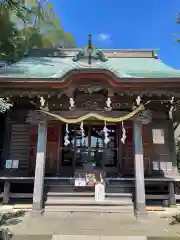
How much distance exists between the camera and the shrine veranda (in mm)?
5957

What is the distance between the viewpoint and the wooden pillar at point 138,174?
19.0 ft

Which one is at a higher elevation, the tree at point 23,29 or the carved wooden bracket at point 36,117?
the tree at point 23,29

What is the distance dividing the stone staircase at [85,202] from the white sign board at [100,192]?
10cm

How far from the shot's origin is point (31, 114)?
20.6 ft

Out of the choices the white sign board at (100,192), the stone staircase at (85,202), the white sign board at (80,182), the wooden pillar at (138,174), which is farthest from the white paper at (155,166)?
the white sign board at (80,182)

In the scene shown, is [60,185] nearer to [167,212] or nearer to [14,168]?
[14,168]

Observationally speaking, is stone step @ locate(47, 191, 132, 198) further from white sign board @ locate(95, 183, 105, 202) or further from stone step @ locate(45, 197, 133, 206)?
white sign board @ locate(95, 183, 105, 202)

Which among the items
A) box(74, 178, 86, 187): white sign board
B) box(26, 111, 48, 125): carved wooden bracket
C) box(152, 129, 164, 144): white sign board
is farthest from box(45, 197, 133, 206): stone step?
box(152, 129, 164, 144): white sign board

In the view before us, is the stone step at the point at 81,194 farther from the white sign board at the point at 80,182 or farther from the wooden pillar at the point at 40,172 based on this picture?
the wooden pillar at the point at 40,172

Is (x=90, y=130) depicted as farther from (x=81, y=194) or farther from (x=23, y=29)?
(x=23, y=29)

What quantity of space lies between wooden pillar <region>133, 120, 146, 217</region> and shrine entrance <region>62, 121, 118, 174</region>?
80.4 inches

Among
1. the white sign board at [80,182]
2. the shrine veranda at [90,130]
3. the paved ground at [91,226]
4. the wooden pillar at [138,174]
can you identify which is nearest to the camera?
the paved ground at [91,226]

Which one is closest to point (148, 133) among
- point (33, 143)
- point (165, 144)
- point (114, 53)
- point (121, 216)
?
point (165, 144)

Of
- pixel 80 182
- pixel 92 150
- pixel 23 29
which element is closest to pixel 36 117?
pixel 80 182
